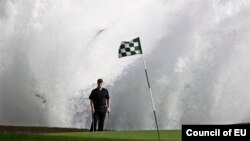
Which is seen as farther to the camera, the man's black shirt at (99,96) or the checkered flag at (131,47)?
the man's black shirt at (99,96)

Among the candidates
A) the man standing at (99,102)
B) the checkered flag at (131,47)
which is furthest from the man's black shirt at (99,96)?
the checkered flag at (131,47)

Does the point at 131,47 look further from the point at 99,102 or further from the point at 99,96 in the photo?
the point at 99,102

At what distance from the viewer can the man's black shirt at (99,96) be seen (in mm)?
27467

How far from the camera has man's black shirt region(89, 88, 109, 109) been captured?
2747 centimetres

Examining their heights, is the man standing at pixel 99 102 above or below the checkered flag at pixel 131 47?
below

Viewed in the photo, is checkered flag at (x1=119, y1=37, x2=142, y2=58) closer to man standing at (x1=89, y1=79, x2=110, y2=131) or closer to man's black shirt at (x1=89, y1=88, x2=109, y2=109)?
man standing at (x1=89, y1=79, x2=110, y2=131)

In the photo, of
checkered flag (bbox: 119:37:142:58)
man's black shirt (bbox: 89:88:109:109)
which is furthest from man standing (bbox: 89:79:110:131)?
checkered flag (bbox: 119:37:142:58)

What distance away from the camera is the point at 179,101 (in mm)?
37438

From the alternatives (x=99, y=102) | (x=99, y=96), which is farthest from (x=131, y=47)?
(x=99, y=102)

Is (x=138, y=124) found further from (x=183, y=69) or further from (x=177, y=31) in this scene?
(x=177, y=31)

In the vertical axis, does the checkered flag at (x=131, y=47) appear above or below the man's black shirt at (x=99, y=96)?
above

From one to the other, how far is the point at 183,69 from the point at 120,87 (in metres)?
3.24

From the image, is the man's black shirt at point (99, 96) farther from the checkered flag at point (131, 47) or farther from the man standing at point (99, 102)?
the checkered flag at point (131, 47)

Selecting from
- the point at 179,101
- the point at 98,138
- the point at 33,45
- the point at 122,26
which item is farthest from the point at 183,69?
the point at 98,138
